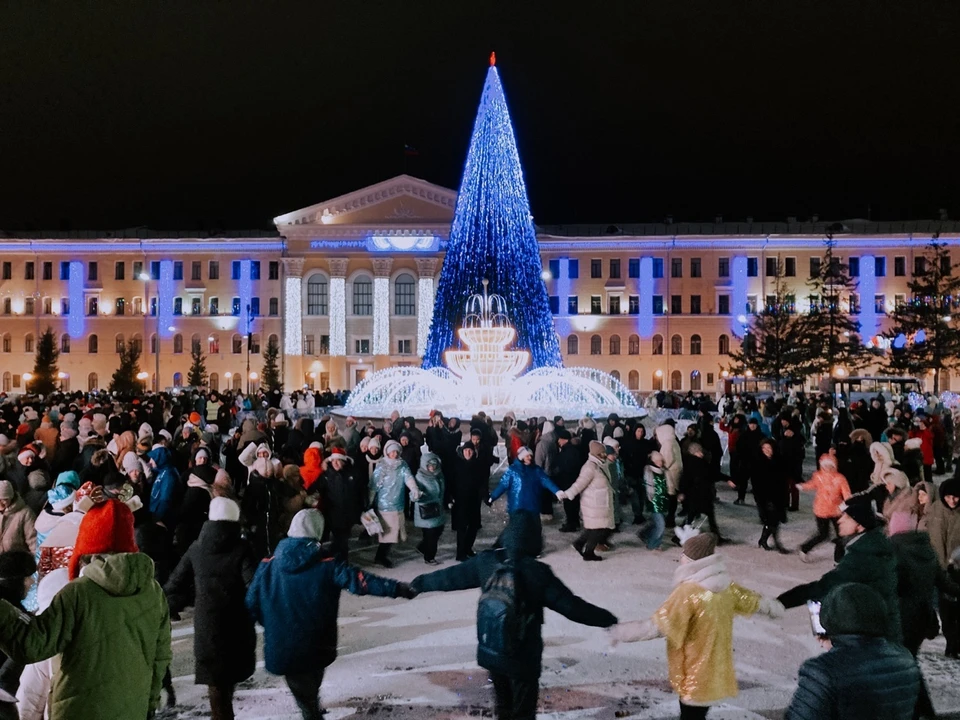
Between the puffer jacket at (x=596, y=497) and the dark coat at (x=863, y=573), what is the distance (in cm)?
483

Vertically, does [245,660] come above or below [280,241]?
below

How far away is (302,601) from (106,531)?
103 cm

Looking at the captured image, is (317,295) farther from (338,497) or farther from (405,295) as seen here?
(338,497)

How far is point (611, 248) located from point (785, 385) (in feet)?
69.8

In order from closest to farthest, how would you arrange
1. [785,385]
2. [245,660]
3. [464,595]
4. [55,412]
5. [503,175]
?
1. [245,660]
2. [464,595]
3. [55,412]
4. [503,175]
5. [785,385]

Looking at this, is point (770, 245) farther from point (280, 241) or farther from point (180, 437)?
point (180, 437)

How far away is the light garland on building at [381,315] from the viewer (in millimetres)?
62094

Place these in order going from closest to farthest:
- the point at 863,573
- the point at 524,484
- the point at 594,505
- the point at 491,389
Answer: the point at 863,573
the point at 524,484
the point at 594,505
the point at 491,389

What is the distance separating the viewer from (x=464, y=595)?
832 centimetres

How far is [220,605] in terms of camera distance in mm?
4844

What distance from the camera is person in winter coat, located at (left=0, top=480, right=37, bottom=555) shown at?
6398 millimetres

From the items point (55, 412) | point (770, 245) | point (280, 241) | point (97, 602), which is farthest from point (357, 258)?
point (97, 602)

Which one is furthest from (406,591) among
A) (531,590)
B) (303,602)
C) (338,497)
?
(338,497)

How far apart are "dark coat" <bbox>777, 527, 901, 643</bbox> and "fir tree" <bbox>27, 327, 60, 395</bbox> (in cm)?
4367
